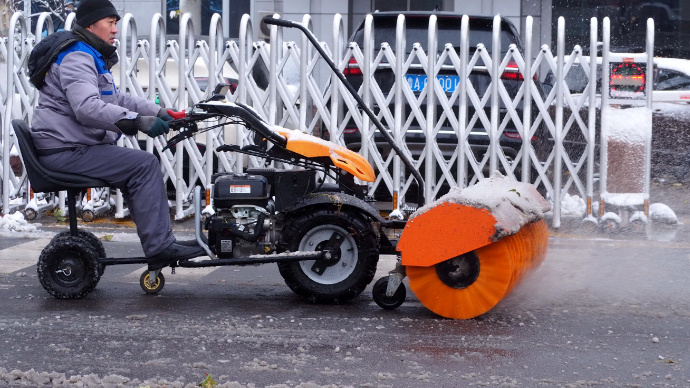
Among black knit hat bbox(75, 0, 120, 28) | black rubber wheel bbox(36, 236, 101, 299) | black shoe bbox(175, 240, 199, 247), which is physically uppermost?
black knit hat bbox(75, 0, 120, 28)

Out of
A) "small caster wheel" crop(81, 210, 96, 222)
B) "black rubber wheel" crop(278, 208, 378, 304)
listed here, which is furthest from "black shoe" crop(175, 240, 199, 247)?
"small caster wheel" crop(81, 210, 96, 222)

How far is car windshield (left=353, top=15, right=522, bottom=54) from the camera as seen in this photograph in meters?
9.64

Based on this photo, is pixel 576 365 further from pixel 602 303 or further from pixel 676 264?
pixel 676 264

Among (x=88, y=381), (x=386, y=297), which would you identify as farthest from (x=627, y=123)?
(x=88, y=381)

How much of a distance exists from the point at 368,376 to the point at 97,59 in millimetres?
2663

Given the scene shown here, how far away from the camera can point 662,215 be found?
9.44 m

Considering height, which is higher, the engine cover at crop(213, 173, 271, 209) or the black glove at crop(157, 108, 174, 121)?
the black glove at crop(157, 108, 174, 121)

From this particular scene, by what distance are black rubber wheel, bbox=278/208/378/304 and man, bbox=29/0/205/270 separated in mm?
609

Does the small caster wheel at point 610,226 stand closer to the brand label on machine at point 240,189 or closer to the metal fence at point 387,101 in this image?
the metal fence at point 387,101

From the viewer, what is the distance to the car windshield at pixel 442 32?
9.64 meters

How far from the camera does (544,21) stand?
2158 centimetres

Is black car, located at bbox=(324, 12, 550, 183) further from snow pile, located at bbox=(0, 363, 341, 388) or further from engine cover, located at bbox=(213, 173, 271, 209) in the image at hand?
snow pile, located at bbox=(0, 363, 341, 388)

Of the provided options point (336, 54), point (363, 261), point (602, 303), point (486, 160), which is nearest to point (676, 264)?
point (602, 303)

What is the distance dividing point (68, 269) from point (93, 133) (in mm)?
888
